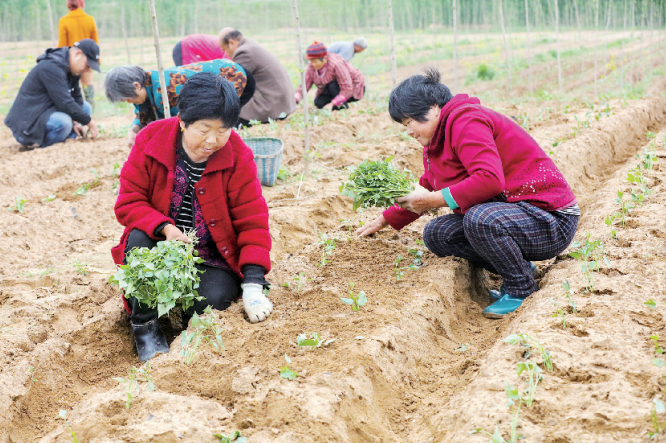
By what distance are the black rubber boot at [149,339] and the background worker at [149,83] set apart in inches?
86.3

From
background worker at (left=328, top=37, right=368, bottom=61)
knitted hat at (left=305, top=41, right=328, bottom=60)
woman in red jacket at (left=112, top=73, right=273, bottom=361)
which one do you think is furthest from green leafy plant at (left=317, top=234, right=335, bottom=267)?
background worker at (left=328, top=37, right=368, bottom=61)

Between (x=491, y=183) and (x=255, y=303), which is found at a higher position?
(x=491, y=183)

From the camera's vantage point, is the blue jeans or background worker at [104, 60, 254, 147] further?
the blue jeans

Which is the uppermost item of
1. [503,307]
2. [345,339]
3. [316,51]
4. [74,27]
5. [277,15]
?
[277,15]

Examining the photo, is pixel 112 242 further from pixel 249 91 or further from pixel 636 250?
pixel 636 250

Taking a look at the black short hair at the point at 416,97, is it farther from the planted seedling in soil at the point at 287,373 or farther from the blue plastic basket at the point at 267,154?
the blue plastic basket at the point at 267,154

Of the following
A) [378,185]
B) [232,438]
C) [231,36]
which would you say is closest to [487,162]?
[378,185]

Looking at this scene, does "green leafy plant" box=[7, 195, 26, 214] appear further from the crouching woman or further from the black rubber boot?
the crouching woman

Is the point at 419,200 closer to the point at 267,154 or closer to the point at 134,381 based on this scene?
the point at 134,381

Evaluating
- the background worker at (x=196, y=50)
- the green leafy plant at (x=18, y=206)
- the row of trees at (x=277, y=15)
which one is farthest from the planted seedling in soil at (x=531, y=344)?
the row of trees at (x=277, y=15)

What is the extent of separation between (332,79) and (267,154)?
4.25 m

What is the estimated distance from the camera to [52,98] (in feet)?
22.7

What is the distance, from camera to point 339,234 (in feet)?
13.5

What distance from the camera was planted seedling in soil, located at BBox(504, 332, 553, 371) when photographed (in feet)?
7.10
